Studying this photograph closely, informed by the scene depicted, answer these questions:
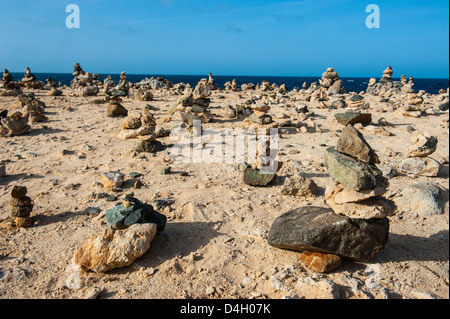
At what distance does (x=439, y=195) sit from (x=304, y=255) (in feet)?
10.5

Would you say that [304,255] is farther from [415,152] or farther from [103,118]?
[103,118]

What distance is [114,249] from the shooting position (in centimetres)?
414

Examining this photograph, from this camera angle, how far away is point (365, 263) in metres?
4.21

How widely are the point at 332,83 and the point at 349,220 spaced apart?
22492 mm

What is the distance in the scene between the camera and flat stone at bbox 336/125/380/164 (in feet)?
13.5

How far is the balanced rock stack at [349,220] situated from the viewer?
402 centimetres

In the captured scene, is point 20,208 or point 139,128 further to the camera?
point 139,128

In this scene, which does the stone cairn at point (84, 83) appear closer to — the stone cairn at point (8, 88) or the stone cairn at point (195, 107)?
the stone cairn at point (8, 88)

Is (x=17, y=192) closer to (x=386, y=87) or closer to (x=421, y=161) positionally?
(x=421, y=161)

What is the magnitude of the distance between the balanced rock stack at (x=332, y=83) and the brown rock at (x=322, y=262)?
69.6 ft

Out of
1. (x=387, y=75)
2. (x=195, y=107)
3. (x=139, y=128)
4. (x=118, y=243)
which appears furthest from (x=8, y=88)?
(x=387, y=75)

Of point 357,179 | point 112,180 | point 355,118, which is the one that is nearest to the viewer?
point 357,179

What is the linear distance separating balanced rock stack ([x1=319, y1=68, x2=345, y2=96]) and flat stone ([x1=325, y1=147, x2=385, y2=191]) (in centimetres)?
2068

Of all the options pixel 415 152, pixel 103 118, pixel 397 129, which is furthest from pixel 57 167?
pixel 397 129
